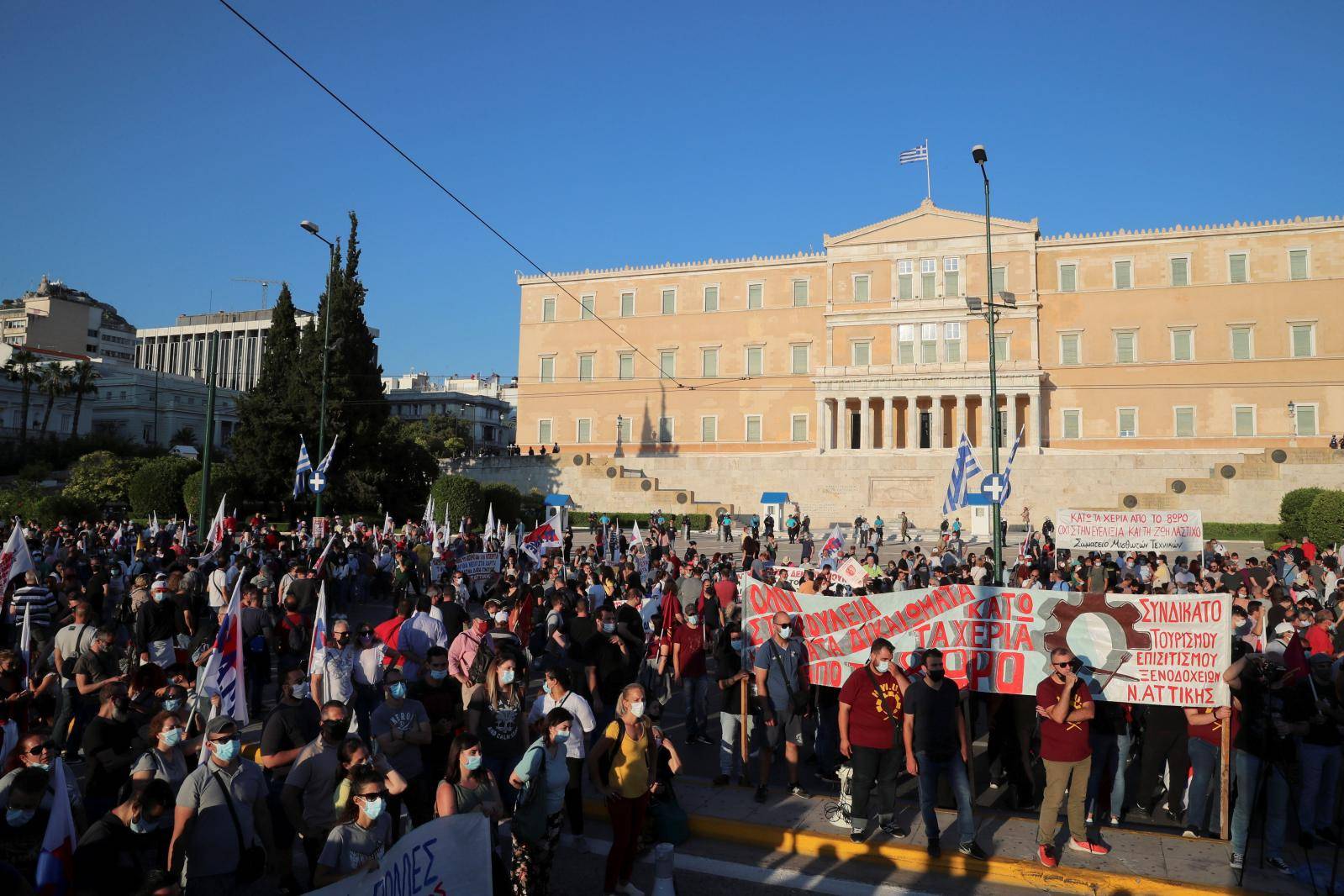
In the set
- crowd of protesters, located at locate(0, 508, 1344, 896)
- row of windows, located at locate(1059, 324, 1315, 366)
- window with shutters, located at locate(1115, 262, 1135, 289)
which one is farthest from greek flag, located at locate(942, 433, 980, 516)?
window with shutters, located at locate(1115, 262, 1135, 289)

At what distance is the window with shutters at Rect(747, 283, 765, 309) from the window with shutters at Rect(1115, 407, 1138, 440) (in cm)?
2054

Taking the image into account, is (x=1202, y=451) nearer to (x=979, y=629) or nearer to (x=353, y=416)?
(x=353, y=416)

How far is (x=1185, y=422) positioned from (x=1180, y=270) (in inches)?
317

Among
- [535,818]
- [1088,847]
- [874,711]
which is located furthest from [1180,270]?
[535,818]

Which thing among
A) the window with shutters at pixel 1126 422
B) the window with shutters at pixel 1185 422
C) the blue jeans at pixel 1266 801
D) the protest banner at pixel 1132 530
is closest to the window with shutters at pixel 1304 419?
the window with shutters at pixel 1185 422

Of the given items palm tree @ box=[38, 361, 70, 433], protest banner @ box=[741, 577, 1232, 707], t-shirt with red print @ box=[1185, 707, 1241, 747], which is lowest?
t-shirt with red print @ box=[1185, 707, 1241, 747]

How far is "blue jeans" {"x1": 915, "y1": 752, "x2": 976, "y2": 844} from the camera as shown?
275 inches

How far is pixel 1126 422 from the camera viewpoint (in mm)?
50219

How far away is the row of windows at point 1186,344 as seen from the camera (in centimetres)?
4825

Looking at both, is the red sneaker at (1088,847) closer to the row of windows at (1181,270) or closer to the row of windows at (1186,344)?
the row of windows at (1186,344)

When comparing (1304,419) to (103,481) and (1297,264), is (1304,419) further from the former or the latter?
(103,481)

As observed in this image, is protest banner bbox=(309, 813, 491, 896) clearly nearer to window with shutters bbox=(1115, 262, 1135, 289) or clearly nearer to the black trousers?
the black trousers

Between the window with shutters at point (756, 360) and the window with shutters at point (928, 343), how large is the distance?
930 centimetres

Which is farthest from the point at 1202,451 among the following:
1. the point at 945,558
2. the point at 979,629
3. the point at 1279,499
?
the point at 979,629
